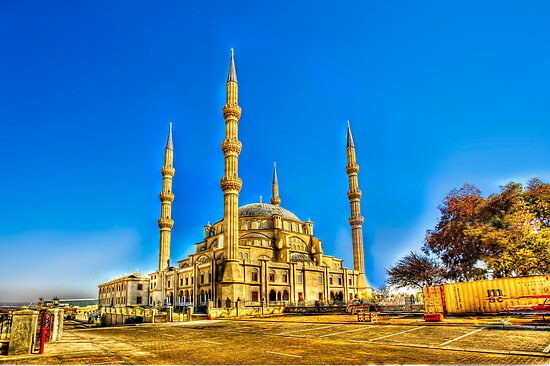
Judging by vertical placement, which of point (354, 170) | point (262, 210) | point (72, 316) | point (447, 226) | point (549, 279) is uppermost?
point (354, 170)

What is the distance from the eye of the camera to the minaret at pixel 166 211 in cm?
5981

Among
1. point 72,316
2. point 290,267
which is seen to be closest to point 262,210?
point 290,267

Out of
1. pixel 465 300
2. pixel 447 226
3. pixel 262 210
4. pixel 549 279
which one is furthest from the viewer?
pixel 262 210

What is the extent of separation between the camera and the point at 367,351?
1009 centimetres

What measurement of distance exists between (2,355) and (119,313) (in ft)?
81.2

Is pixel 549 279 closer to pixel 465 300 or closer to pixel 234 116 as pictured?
pixel 465 300

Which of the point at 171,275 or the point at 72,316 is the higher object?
the point at 171,275

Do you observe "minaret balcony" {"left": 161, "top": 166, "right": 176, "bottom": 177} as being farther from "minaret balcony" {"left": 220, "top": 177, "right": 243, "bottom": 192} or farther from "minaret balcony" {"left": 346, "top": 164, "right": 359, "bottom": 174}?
"minaret balcony" {"left": 346, "top": 164, "right": 359, "bottom": 174}

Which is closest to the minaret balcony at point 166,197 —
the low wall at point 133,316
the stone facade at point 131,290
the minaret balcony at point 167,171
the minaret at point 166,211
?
the minaret at point 166,211

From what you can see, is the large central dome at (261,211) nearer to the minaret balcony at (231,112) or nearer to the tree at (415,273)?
the minaret balcony at (231,112)

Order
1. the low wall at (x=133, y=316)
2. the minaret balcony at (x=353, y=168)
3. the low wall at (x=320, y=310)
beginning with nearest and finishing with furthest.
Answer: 1. the low wall at (x=133, y=316)
2. the low wall at (x=320, y=310)
3. the minaret balcony at (x=353, y=168)

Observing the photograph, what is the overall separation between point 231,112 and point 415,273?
29219mm

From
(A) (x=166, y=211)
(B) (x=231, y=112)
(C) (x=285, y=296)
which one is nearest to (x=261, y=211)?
(A) (x=166, y=211)

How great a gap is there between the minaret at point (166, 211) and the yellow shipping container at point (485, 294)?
1732 inches
